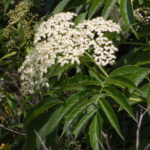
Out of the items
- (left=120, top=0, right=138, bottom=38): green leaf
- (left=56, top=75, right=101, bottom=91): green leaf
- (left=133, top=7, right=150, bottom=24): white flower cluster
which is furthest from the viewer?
(left=133, top=7, right=150, bottom=24): white flower cluster

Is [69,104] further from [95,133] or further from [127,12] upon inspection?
[127,12]

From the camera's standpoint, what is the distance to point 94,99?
1819mm

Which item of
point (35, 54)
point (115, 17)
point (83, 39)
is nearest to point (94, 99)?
point (83, 39)

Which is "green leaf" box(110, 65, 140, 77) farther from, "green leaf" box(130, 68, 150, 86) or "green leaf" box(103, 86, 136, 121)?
"green leaf" box(103, 86, 136, 121)

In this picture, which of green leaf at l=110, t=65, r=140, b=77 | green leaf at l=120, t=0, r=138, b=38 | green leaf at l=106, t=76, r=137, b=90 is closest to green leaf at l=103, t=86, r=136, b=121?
green leaf at l=106, t=76, r=137, b=90

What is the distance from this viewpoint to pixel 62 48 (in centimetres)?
203

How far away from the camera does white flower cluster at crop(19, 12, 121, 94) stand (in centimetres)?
199

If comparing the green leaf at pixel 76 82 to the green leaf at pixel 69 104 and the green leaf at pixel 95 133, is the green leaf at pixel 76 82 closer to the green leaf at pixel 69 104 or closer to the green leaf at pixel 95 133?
the green leaf at pixel 69 104

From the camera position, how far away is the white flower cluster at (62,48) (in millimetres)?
1992

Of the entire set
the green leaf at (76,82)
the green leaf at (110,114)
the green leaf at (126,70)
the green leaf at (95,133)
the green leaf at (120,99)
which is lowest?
the green leaf at (95,133)

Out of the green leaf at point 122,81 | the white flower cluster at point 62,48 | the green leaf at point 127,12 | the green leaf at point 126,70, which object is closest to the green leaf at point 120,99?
the green leaf at point 122,81

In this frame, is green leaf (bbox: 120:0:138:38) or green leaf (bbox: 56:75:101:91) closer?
green leaf (bbox: 56:75:101:91)

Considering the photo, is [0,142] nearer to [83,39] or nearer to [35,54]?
[35,54]

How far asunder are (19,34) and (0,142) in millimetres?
1602
